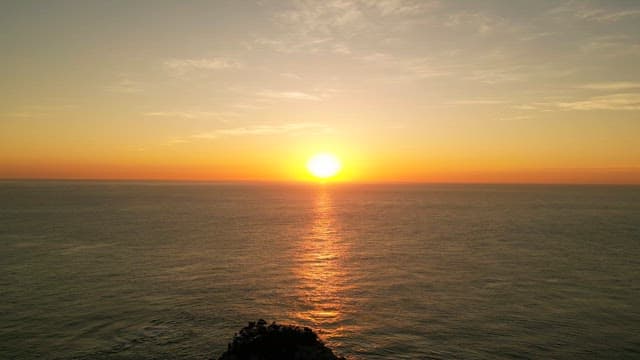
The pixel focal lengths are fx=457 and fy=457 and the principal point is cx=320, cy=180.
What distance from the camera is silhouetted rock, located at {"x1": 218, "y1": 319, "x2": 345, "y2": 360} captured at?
66.5 ft

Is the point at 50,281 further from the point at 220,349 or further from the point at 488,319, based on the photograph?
the point at 488,319

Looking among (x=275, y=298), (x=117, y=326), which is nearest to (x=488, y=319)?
(x=275, y=298)

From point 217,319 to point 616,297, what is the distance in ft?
108

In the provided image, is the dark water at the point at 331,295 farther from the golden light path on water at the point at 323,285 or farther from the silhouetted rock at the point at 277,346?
the silhouetted rock at the point at 277,346

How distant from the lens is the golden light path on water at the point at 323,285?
1246 inches

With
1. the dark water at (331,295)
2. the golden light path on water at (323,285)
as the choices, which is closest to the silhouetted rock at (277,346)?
the dark water at (331,295)

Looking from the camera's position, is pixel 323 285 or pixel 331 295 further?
pixel 323 285

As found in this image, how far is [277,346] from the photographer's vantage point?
68.2 ft

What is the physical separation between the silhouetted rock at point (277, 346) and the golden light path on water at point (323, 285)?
6.81 metres

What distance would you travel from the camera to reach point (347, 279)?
4584 cm

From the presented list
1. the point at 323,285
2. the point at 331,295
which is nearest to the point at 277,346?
the point at 331,295

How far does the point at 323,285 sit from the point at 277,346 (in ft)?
75.3

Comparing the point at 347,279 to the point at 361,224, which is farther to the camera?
the point at 361,224

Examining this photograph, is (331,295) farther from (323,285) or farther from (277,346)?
(277,346)
